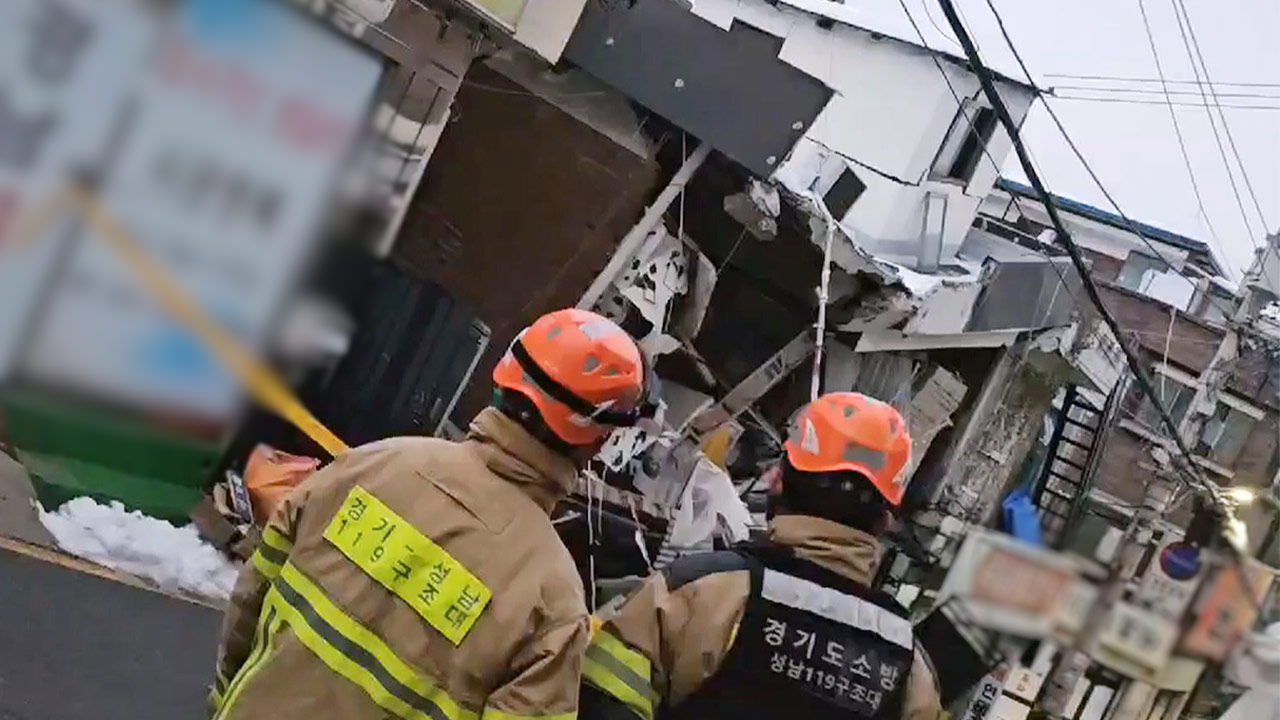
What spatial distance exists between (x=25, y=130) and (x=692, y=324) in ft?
20.7

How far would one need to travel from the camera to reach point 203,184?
0.81 metres

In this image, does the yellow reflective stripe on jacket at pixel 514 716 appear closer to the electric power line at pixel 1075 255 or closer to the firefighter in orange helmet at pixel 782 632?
the firefighter in orange helmet at pixel 782 632

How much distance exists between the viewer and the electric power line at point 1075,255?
1.00 metres

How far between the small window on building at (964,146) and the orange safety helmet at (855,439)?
22.2 feet

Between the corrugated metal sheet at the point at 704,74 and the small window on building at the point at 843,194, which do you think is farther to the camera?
the small window on building at the point at 843,194

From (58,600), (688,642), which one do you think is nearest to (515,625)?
(688,642)

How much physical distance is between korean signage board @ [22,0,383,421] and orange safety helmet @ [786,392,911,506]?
1.04m

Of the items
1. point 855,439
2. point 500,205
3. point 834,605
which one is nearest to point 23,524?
point 500,205

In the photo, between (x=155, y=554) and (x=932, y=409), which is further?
(x=155, y=554)

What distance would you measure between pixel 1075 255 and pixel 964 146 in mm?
9311

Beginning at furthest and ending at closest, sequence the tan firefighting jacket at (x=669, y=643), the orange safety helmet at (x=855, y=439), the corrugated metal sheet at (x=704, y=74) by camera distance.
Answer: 1. the corrugated metal sheet at (x=704, y=74)
2. the tan firefighting jacket at (x=669, y=643)
3. the orange safety helmet at (x=855, y=439)

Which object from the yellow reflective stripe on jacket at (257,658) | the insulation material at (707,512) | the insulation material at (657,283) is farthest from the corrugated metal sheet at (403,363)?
the insulation material at (657,283)

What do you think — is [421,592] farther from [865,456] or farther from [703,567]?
[865,456]

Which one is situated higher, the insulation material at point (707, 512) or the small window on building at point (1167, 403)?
the small window on building at point (1167, 403)
